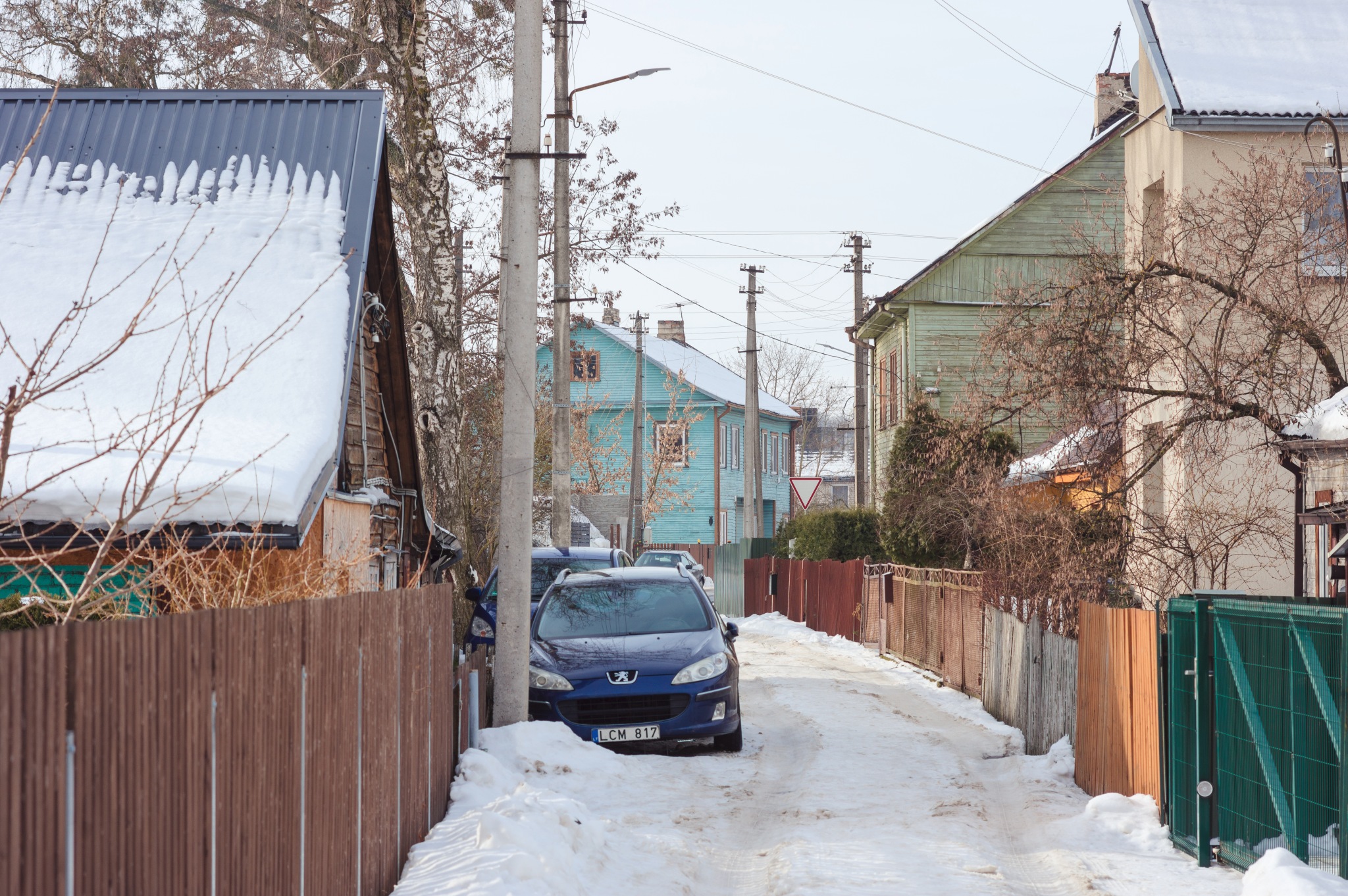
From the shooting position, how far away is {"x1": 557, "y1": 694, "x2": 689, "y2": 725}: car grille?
11375 mm

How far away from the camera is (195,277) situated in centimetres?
1005

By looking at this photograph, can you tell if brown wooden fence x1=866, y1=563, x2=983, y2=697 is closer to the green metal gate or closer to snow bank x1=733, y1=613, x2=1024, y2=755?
snow bank x1=733, y1=613, x2=1024, y2=755

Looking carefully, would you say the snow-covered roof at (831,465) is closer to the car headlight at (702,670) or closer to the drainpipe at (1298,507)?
the drainpipe at (1298,507)

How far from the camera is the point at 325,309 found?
1003 centimetres

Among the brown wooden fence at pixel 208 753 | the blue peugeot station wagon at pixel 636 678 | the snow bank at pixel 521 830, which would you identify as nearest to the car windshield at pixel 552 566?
the blue peugeot station wagon at pixel 636 678

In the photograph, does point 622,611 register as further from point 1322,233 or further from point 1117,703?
point 1322,233

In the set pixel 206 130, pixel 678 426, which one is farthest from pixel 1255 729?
pixel 678 426

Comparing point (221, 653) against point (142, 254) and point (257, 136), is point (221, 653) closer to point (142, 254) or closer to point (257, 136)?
point (142, 254)

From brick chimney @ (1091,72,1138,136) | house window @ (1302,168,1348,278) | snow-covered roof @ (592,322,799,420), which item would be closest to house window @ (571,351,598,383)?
snow-covered roof @ (592,322,799,420)

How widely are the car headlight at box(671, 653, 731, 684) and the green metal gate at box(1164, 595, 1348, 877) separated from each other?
14.4 ft

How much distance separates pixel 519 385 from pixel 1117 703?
517cm

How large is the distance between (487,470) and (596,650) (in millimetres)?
10293

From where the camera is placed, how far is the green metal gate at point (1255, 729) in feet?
20.2

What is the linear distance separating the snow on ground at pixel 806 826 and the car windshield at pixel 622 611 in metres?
1.26
